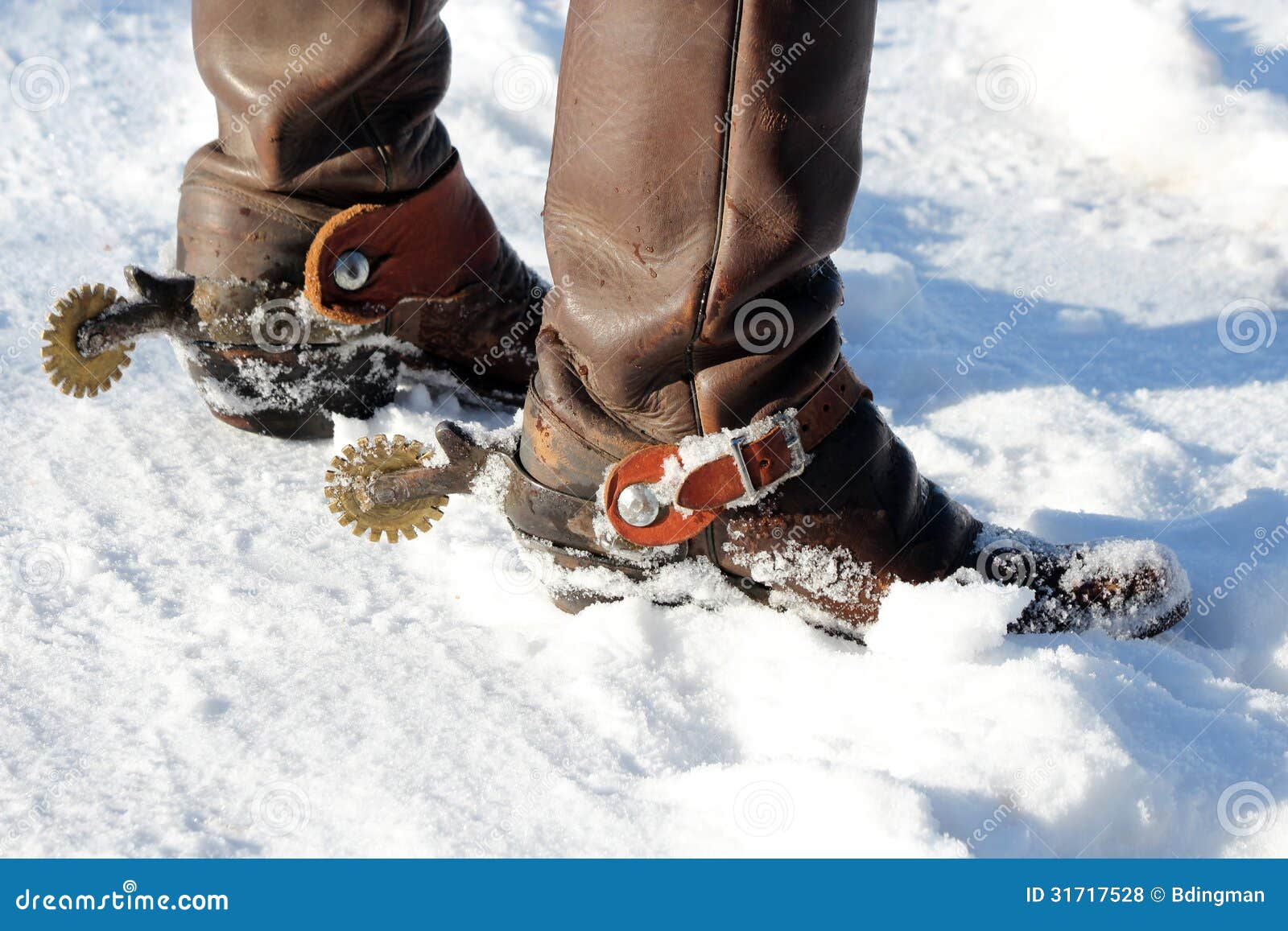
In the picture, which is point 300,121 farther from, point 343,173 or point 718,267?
point 718,267

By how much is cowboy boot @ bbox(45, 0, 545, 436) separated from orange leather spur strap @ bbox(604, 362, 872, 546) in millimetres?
609

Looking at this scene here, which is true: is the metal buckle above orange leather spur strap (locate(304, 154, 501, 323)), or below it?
above

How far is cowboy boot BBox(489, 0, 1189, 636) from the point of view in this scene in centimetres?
104

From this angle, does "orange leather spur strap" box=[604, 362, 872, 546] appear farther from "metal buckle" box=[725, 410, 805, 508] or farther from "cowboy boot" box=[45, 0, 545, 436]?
"cowboy boot" box=[45, 0, 545, 436]

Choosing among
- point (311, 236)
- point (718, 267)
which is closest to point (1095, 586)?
point (718, 267)

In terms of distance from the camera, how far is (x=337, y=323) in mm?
1687

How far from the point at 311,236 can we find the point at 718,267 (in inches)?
30.7

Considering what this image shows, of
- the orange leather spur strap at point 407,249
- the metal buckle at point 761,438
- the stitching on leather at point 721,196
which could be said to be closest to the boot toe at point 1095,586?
the metal buckle at point 761,438

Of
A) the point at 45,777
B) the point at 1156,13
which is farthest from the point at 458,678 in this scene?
the point at 1156,13

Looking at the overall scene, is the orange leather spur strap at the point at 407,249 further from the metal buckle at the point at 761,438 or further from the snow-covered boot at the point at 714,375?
the metal buckle at the point at 761,438

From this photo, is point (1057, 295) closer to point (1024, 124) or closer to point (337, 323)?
point (1024, 124)

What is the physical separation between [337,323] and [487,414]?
0.30 metres

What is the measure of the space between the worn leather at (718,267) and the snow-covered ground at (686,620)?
13cm

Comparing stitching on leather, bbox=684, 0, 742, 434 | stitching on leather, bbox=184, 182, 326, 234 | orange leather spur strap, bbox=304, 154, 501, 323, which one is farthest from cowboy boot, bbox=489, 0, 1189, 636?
stitching on leather, bbox=184, 182, 326, 234
